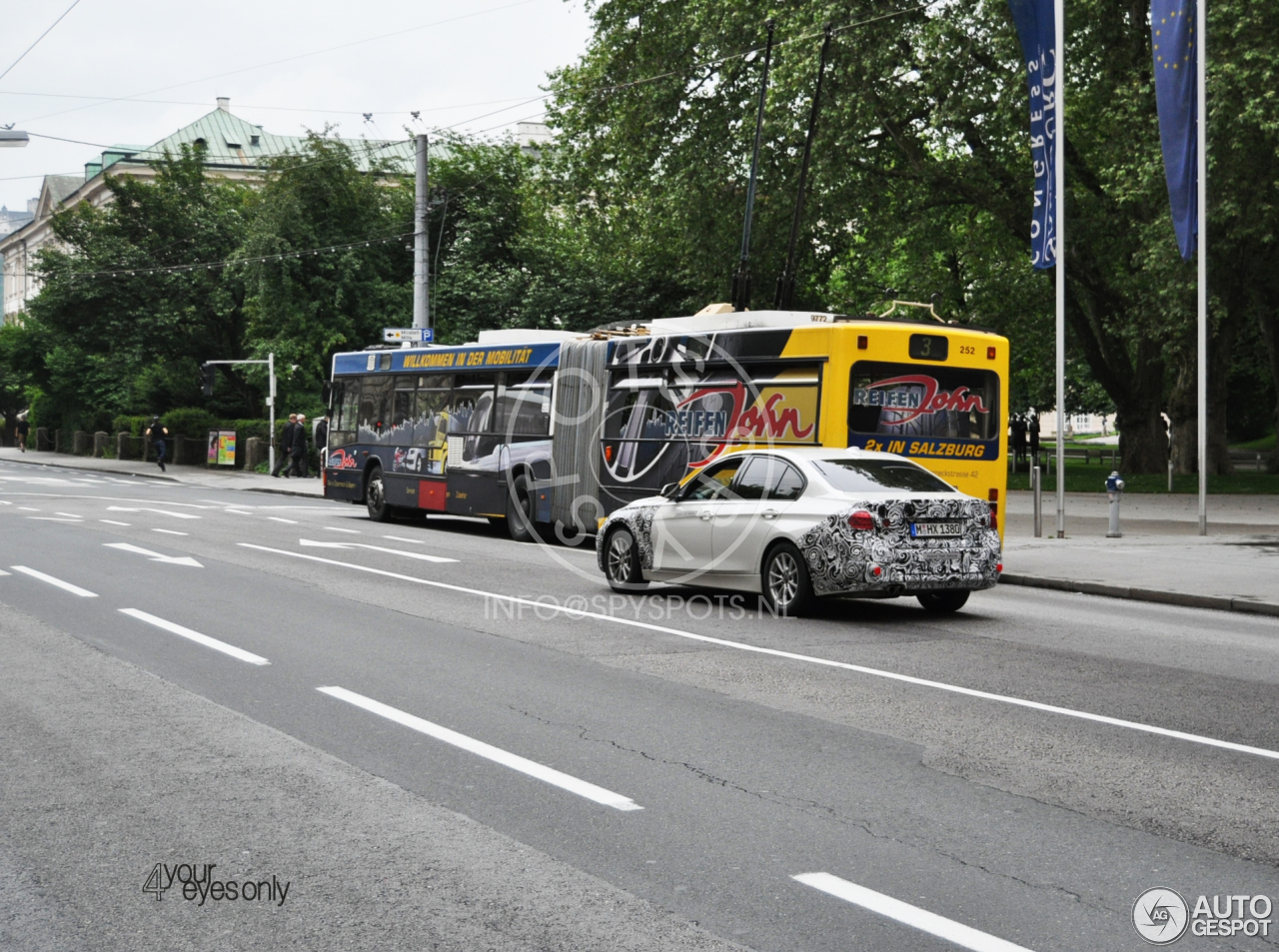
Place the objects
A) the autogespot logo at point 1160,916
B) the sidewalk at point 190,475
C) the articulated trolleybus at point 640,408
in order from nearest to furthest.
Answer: the autogespot logo at point 1160,916, the articulated trolleybus at point 640,408, the sidewalk at point 190,475

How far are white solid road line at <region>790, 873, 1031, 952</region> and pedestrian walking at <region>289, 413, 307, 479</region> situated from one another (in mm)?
38398

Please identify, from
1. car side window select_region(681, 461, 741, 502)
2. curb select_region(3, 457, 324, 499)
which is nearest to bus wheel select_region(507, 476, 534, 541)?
car side window select_region(681, 461, 741, 502)

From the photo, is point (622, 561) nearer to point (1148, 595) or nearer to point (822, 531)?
point (822, 531)

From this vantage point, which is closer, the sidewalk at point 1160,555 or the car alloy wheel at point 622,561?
the car alloy wheel at point 622,561

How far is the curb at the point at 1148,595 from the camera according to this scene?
13430 mm

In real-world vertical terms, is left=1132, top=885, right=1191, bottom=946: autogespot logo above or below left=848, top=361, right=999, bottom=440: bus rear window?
below

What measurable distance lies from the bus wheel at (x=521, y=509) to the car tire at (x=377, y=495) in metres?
4.35

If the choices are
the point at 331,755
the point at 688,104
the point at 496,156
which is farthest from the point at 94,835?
the point at 496,156

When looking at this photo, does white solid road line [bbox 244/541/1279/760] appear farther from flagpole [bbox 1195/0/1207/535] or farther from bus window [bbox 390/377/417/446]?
flagpole [bbox 1195/0/1207/535]

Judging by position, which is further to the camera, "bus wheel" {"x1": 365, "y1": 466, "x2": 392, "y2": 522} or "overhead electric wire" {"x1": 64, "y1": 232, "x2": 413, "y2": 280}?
"overhead electric wire" {"x1": 64, "y1": 232, "x2": 413, "y2": 280}

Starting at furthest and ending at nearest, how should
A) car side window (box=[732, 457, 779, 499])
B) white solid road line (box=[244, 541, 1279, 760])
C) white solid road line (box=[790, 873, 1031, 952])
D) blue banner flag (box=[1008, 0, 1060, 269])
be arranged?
blue banner flag (box=[1008, 0, 1060, 269]), car side window (box=[732, 457, 779, 499]), white solid road line (box=[244, 541, 1279, 760]), white solid road line (box=[790, 873, 1031, 952])

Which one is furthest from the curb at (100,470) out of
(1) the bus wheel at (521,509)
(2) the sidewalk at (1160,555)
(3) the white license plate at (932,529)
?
(3) the white license plate at (932,529)

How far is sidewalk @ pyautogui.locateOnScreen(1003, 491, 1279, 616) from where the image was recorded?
47.3 feet

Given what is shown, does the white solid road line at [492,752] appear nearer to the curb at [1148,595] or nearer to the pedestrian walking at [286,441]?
the curb at [1148,595]
